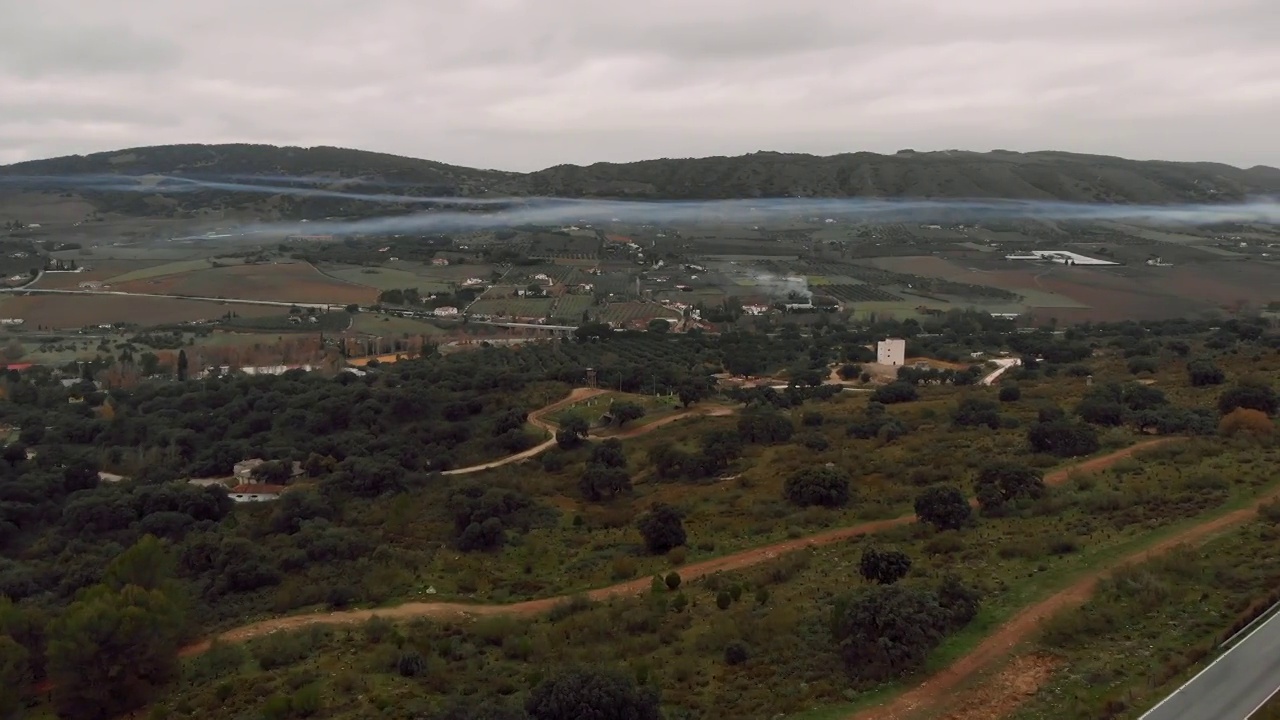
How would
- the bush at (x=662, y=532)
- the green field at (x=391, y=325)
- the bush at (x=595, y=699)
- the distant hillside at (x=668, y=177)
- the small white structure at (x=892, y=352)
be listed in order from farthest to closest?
the distant hillside at (x=668, y=177), the green field at (x=391, y=325), the small white structure at (x=892, y=352), the bush at (x=662, y=532), the bush at (x=595, y=699)

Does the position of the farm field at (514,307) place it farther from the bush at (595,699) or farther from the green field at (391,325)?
the bush at (595,699)

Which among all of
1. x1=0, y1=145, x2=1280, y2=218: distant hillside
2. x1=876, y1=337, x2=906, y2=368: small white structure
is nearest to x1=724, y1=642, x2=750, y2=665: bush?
x1=876, y1=337, x2=906, y2=368: small white structure

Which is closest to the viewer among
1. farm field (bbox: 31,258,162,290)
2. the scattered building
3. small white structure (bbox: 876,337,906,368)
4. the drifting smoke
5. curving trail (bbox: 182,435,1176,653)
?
curving trail (bbox: 182,435,1176,653)

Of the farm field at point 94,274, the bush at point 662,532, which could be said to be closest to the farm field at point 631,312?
the bush at point 662,532

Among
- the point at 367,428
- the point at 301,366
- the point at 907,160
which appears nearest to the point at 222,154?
the point at 907,160

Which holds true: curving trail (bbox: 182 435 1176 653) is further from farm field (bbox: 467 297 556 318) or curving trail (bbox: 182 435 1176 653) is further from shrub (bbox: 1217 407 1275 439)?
farm field (bbox: 467 297 556 318)

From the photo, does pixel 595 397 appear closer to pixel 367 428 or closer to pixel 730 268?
pixel 367 428
